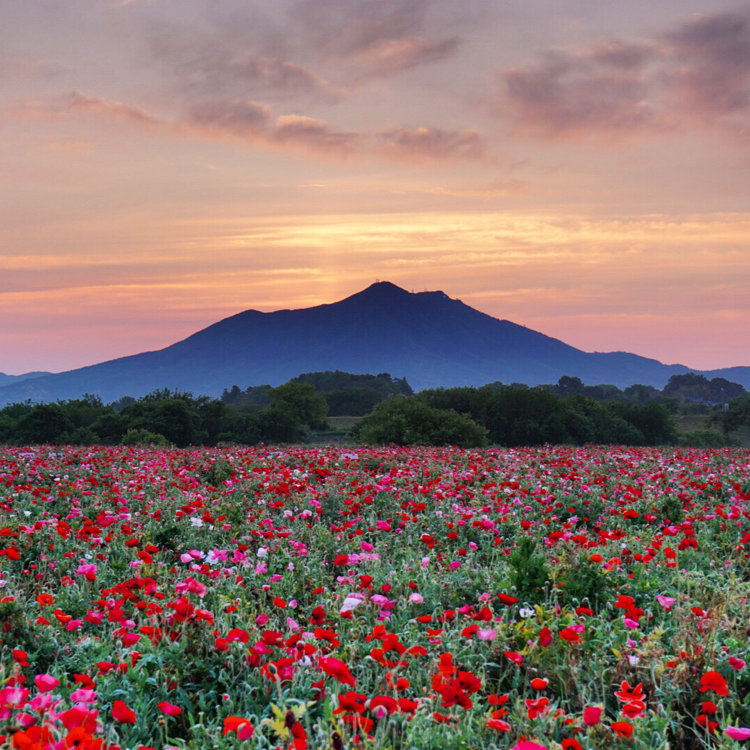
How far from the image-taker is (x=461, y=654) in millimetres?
4152

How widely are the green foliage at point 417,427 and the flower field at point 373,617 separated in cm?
1757

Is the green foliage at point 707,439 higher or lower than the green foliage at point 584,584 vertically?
lower

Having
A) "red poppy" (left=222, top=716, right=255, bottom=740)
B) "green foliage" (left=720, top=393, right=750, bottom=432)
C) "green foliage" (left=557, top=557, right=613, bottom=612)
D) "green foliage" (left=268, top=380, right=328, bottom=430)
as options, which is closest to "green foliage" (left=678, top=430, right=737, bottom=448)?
"green foliage" (left=720, top=393, right=750, bottom=432)

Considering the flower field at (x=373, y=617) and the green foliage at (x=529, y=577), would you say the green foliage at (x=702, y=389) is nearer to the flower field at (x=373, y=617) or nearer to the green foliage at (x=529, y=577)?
the flower field at (x=373, y=617)

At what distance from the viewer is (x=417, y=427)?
28.9 meters

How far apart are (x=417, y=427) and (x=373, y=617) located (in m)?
24.1

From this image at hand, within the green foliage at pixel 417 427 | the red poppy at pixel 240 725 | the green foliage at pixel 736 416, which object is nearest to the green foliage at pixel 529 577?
the red poppy at pixel 240 725

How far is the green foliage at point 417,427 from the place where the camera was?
28.1 meters

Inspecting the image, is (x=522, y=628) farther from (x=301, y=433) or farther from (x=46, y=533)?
(x=301, y=433)

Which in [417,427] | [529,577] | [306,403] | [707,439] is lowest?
[707,439]

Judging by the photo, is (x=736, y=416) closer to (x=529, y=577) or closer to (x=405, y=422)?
A: (x=405, y=422)

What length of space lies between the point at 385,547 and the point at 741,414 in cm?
7632

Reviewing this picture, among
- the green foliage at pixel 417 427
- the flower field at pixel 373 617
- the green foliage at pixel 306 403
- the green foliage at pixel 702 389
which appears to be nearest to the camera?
the flower field at pixel 373 617

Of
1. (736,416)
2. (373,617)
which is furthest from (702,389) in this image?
(373,617)
